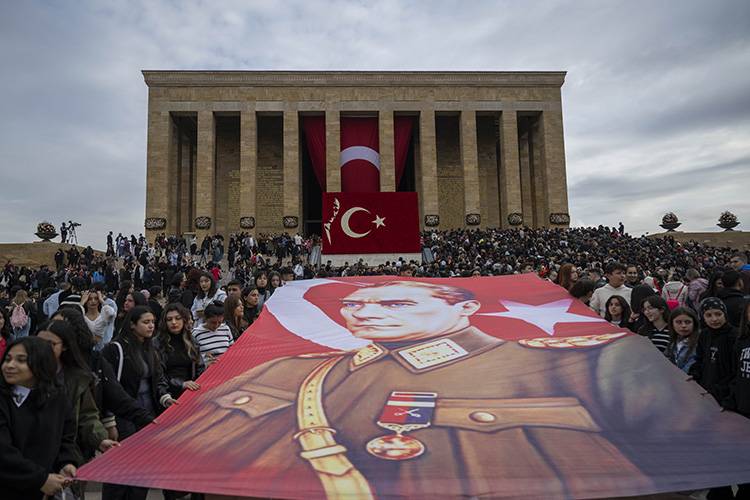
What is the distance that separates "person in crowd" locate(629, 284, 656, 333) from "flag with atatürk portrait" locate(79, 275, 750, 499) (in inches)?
16.4

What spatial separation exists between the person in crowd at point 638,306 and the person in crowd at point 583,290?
405 millimetres

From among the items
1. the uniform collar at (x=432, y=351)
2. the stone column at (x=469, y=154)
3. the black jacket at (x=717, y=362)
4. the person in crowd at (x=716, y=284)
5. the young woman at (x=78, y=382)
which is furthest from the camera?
the stone column at (x=469, y=154)

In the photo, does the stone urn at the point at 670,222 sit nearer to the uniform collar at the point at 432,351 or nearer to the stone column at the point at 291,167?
the stone column at the point at 291,167

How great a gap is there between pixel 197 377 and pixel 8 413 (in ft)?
5.46

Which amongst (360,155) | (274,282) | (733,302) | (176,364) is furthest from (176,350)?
(360,155)

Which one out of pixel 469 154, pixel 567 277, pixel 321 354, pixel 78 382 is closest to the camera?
pixel 78 382

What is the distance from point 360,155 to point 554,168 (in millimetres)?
11106

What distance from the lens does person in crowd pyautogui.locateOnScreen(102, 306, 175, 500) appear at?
3416 millimetres

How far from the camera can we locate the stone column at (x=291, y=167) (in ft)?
92.5

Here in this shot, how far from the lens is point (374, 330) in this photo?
466 centimetres

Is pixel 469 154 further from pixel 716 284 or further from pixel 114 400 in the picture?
pixel 114 400

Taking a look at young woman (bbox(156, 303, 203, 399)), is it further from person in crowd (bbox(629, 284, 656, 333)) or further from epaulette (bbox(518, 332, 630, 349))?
person in crowd (bbox(629, 284, 656, 333))

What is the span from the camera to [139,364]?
11.4ft

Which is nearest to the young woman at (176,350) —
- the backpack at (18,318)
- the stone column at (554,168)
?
the backpack at (18,318)
